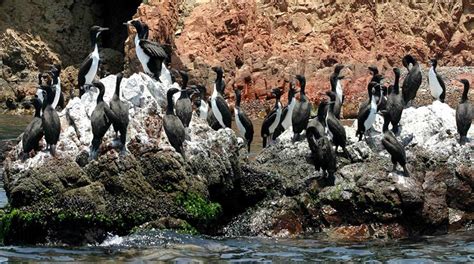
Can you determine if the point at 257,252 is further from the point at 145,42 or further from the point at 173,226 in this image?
the point at 145,42

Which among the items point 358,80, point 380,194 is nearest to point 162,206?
point 380,194

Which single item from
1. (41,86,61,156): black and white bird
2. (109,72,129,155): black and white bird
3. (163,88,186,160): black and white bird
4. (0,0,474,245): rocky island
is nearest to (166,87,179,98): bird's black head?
(0,0,474,245): rocky island

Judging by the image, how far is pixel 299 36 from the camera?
144 ft

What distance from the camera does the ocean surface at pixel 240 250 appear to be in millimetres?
16062

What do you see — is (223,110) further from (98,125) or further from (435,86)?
(98,125)

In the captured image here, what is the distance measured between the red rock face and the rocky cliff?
1.7 inches

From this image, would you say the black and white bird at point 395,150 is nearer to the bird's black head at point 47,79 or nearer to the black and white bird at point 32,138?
the black and white bird at point 32,138

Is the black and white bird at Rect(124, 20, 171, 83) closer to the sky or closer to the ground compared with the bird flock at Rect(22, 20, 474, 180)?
closer to the sky

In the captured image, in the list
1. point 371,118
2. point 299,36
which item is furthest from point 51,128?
point 299,36

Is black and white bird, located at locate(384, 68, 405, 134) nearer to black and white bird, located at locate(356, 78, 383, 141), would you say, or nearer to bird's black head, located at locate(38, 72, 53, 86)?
black and white bird, located at locate(356, 78, 383, 141)

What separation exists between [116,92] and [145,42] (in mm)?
3312

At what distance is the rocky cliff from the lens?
42.7 metres

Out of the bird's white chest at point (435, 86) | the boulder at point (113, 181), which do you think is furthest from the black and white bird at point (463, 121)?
the boulder at point (113, 181)

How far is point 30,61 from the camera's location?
46.8 m
